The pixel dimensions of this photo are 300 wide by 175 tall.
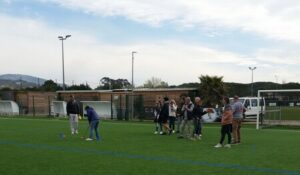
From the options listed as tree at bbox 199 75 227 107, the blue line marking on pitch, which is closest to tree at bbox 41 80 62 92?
tree at bbox 199 75 227 107

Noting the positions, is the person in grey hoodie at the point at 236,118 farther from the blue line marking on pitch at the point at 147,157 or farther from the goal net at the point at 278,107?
the goal net at the point at 278,107

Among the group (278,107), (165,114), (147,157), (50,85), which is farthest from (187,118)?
(50,85)

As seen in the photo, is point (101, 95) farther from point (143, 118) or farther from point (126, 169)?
point (126, 169)

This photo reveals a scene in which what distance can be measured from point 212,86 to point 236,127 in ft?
81.5

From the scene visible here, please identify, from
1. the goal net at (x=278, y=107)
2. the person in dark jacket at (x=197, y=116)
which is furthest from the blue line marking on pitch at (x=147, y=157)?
the goal net at (x=278, y=107)

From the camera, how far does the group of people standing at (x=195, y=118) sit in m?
16.9

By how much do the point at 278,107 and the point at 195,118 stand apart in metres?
16.4

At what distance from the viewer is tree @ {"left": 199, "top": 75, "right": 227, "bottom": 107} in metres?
42.7

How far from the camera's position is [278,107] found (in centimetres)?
3481

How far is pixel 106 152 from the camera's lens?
15.2 m

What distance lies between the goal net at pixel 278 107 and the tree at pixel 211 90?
22.5 ft

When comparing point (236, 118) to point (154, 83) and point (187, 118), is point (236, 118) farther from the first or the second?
point (154, 83)

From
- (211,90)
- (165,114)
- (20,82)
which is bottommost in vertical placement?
(165,114)

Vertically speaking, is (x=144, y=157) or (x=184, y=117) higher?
(x=184, y=117)
